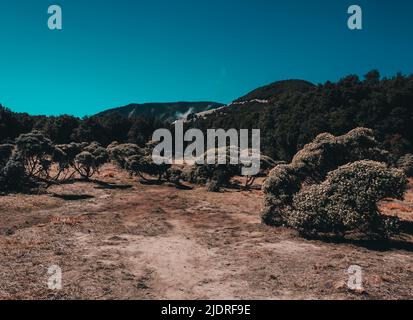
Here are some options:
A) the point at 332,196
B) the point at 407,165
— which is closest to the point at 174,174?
the point at 332,196

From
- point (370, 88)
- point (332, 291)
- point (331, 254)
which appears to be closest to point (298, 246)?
point (331, 254)

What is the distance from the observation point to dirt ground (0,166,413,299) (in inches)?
726

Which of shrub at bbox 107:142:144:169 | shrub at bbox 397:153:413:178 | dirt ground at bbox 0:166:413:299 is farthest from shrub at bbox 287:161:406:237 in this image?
shrub at bbox 107:142:144:169

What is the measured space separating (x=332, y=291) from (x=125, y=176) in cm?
5354

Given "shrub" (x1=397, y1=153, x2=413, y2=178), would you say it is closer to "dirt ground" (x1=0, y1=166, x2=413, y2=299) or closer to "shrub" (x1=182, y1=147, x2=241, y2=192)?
"dirt ground" (x1=0, y1=166, x2=413, y2=299)

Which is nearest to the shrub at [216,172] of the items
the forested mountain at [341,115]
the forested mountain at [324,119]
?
the forested mountain at [341,115]

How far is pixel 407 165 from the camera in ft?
208

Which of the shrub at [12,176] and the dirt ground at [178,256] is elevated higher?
the shrub at [12,176]

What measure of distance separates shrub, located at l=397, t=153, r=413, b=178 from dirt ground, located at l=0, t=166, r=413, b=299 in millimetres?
26090

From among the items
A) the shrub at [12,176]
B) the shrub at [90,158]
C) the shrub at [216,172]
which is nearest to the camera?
the shrub at [12,176]

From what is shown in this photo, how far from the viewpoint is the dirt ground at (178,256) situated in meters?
18.4

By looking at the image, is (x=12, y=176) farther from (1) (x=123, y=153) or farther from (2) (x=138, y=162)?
(1) (x=123, y=153)

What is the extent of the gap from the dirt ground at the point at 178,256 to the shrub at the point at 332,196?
1459 mm

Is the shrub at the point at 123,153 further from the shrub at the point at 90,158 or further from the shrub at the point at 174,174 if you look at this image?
the shrub at the point at 174,174
